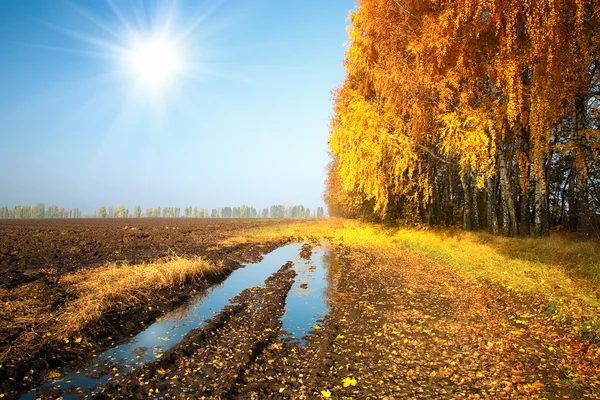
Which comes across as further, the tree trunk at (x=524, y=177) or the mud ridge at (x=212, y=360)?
the tree trunk at (x=524, y=177)

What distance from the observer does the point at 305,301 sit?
31.6ft

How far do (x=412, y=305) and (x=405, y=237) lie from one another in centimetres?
1269

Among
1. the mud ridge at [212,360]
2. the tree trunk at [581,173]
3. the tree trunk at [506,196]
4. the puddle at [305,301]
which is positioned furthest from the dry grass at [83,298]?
the tree trunk at [581,173]

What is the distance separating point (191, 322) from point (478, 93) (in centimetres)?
1366

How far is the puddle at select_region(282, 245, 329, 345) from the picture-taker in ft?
24.5

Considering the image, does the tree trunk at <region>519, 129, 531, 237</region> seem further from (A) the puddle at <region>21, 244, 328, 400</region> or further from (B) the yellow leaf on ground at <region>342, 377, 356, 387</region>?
(B) the yellow leaf on ground at <region>342, 377, 356, 387</region>

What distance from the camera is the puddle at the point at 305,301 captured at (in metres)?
7.48

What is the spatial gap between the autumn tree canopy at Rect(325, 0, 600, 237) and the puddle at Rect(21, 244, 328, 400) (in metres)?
7.58

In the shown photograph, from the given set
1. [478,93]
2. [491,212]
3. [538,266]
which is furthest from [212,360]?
[491,212]

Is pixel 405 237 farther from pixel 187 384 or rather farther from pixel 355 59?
pixel 187 384

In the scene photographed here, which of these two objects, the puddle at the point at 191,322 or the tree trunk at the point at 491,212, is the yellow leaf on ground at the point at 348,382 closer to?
the puddle at the point at 191,322

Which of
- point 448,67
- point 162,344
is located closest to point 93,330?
point 162,344

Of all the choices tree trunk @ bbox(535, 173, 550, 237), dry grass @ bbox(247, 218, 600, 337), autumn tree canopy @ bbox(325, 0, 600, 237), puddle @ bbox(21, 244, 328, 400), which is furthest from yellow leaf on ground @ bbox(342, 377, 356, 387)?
tree trunk @ bbox(535, 173, 550, 237)

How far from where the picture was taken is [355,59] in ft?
60.0
